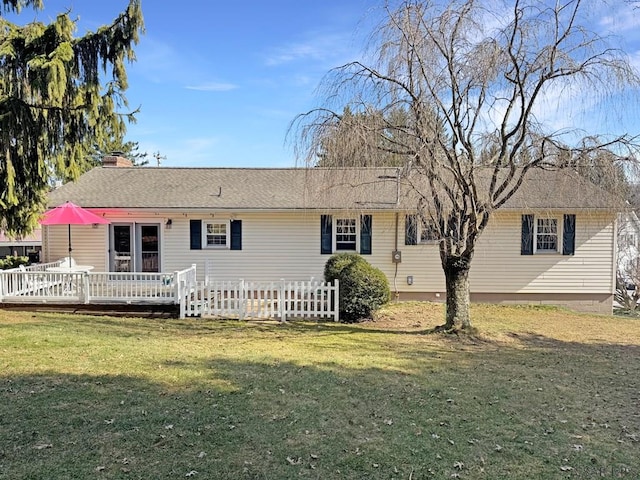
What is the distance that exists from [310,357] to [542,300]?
930cm

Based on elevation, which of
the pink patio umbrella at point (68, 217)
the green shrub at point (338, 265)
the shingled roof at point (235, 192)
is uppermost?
the shingled roof at point (235, 192)

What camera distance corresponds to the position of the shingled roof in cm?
1013

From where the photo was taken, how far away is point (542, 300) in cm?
1321

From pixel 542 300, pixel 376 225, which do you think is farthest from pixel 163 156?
pixel 542 300

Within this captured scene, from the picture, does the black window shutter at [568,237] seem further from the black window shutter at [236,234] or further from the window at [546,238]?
the black window shutter at [236,234]

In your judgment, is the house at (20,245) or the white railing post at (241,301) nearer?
the white railing post at (241,301)

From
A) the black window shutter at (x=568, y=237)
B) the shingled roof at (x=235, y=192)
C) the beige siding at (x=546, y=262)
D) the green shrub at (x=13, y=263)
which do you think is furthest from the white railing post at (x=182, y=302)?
the black window shutter at (x=568, y=237)

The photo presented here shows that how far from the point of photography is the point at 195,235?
13211mm

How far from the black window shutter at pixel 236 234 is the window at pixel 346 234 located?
9.70 ft

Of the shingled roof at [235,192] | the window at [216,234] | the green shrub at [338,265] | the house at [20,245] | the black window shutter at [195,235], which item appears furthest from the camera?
the house at [20,245]

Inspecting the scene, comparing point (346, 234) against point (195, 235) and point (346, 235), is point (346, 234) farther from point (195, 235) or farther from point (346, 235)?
point (195, 235)

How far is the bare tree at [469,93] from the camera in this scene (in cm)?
764

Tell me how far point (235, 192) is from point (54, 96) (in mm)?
6727

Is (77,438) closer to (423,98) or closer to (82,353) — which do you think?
(82,353)
